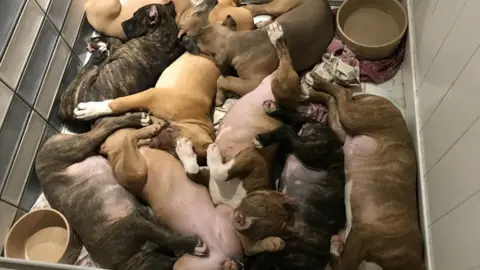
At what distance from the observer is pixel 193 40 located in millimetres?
2004

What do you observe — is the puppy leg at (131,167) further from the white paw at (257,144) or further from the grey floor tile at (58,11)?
the grey floor tile at (58,11)

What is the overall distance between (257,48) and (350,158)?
21.3 inches

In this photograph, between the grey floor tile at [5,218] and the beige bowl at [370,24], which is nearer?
the grey floor tile at [5,218]

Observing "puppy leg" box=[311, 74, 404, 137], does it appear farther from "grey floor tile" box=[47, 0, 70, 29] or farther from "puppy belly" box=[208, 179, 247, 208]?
"grey floor tile" box=[47, 0, 70, 29]

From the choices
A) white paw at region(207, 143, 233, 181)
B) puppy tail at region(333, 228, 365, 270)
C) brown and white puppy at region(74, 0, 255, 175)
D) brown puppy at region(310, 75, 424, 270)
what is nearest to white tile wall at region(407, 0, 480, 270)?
brown puppy at region(310, 75, 424, 270)

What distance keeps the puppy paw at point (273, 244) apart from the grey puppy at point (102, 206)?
0.66 ft

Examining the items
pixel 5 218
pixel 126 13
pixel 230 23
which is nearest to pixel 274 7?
pixel 230 23

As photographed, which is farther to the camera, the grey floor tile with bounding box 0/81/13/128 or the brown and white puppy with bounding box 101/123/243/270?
the grey floor tile with bounding box 0/81/13/128

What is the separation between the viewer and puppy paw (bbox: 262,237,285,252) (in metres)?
1.50

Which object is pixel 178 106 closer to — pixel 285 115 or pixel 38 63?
pixel 285 115

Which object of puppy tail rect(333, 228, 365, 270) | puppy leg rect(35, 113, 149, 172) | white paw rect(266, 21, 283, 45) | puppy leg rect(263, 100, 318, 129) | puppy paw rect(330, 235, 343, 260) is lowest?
puppy paw rect(330, 235, 343, 260)

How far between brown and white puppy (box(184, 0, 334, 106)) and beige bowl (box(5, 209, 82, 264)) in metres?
0.72

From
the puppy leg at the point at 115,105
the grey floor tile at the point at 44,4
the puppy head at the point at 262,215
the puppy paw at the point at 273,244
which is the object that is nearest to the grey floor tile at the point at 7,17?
the grey floor tile at the point at 44,4

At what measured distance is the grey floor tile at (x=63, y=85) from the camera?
1.99 m
